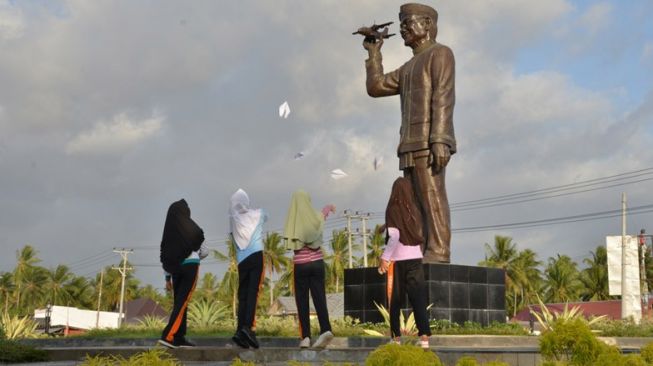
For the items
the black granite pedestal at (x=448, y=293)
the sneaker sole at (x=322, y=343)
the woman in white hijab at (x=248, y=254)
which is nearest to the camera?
the sneaker sole at (x=322, y=343)

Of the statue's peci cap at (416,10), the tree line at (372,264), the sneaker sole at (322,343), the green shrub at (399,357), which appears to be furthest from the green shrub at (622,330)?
the tree line at (372,264)

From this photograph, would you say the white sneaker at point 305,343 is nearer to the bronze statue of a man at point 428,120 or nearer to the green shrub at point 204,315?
the bronze statue of a man at point 428,120

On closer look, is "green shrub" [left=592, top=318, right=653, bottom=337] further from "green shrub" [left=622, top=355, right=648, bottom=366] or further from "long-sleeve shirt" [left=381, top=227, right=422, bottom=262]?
"green shrub" [left=622, top=355, right=648, bottom=366]

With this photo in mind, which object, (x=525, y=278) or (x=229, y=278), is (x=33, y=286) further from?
(x=525, y=278)

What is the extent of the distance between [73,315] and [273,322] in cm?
5558

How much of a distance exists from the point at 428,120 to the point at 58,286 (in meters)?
87.7

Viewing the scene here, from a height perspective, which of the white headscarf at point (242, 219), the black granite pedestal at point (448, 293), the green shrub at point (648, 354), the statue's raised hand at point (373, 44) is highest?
the statue's raised hand at point (373, 44)

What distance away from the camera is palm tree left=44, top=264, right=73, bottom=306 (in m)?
94.1

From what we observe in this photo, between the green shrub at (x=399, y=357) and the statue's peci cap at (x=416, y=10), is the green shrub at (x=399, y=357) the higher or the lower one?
the lower one

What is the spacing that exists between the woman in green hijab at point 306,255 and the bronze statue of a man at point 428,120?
19.2ft

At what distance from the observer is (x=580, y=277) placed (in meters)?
78.6

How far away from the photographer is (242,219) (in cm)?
893

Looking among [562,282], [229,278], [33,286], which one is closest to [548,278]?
[562,282]

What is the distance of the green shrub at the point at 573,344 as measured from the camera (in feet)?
21.0
